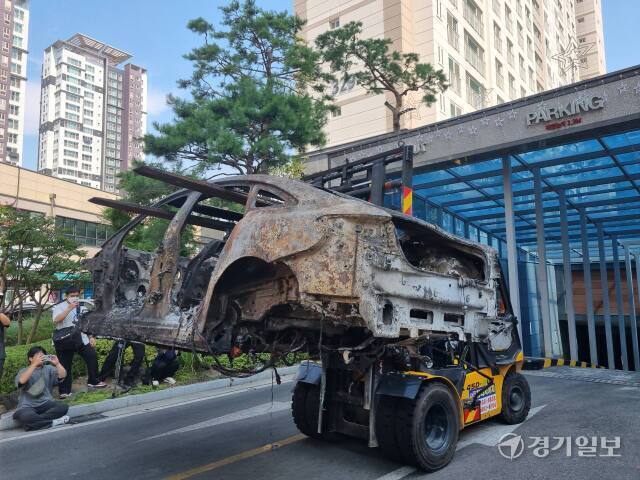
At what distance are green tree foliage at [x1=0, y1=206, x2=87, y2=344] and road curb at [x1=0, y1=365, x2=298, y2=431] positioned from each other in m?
4.57

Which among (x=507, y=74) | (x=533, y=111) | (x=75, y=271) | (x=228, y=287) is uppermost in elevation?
(x=507, y=74)

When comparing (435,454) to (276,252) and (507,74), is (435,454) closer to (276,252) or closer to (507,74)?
(276,252)

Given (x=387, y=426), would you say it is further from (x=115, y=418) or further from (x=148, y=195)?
(x=148, y=195)

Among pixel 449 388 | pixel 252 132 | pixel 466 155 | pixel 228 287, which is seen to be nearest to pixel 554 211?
pixel 466 155

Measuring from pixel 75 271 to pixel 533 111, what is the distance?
11206mm

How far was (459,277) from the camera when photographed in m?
4.52

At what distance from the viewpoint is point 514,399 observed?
5.89 m

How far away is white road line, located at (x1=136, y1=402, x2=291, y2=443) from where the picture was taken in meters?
6.07

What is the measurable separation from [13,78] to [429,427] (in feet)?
327

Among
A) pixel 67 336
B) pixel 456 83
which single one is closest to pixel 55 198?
pixel 456 83

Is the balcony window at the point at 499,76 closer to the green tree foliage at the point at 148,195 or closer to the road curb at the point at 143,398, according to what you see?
the green tree foliage at the point at 148,195

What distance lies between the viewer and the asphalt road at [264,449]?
4.36 metres

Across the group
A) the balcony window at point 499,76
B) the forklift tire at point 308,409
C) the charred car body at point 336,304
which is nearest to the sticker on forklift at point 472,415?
the charred car body at point 336,304

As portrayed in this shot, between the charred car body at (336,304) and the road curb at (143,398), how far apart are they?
9.04 ft
